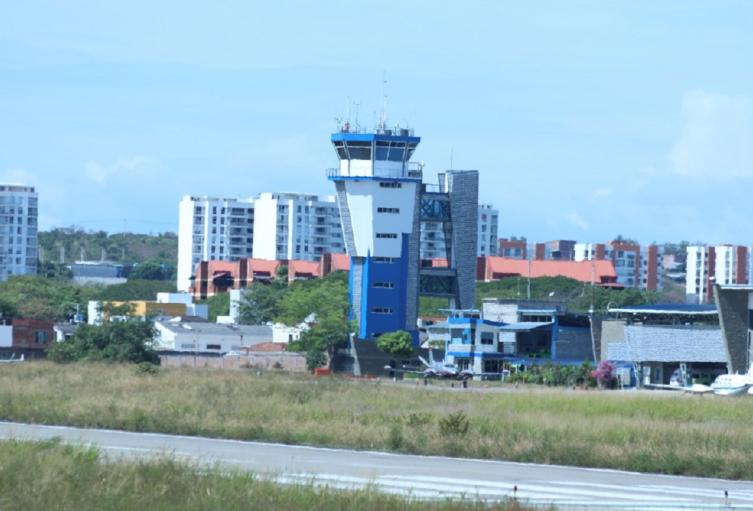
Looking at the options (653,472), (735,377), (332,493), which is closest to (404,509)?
(332,493)

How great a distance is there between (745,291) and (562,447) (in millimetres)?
42309

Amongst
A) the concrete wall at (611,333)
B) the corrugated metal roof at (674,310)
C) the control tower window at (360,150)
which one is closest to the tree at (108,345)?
the control tower window at (360,150)

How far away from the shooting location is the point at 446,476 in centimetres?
2602

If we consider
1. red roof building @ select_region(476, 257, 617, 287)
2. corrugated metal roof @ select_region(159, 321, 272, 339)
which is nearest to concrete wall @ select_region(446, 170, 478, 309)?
corrugated metal roof @ select_region(159, 321, 272, 339)

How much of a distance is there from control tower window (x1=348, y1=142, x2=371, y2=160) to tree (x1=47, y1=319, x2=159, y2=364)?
23271mm

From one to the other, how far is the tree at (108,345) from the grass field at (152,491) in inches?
2476

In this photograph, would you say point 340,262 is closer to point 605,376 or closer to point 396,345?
point 396,345

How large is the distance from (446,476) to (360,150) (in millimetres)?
80512

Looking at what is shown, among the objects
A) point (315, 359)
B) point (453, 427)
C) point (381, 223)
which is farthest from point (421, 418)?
point (381, 223)

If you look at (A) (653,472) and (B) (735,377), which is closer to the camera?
(A) (653,472)

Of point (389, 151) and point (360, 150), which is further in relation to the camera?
point (389, 151)

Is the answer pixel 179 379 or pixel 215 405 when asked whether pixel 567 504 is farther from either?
pixel 179 379

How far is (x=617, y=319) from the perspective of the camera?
88.6 metres

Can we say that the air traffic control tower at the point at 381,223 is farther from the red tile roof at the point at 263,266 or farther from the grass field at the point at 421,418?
the red tile roof at the point at 263,266
